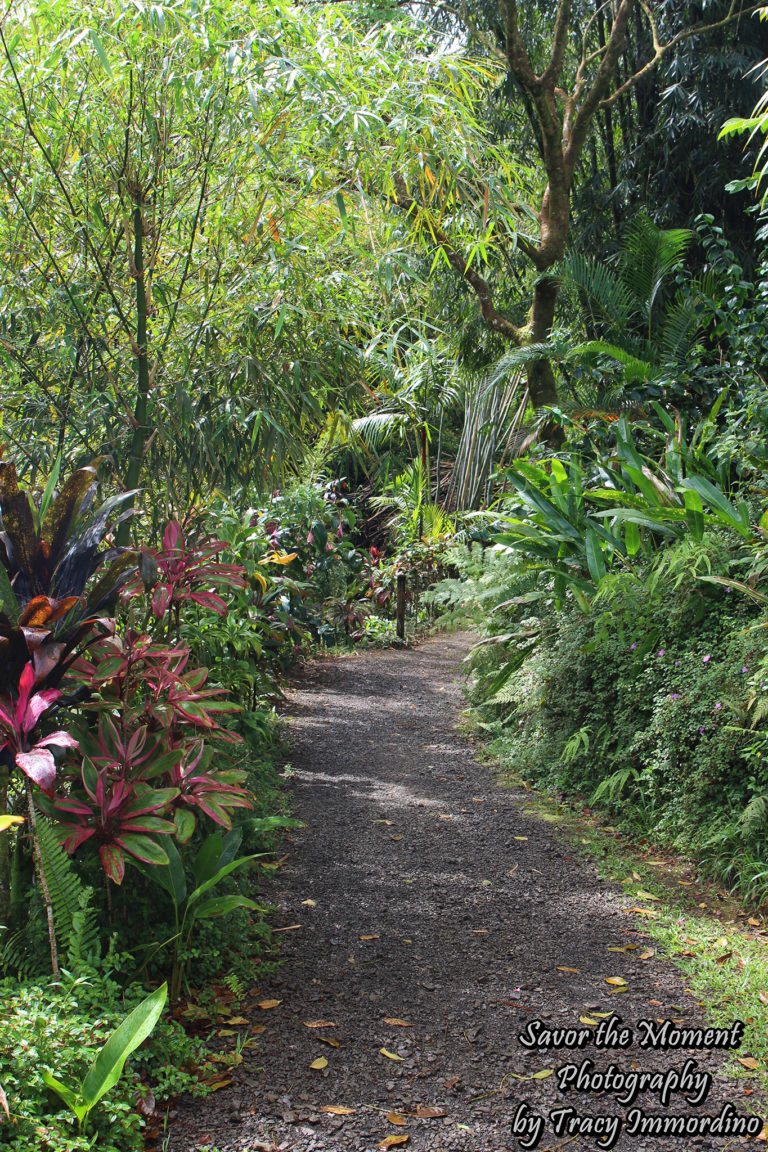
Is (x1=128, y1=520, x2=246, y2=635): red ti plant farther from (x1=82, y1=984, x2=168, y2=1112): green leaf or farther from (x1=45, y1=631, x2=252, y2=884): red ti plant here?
(x1=82, y1=984, x2=168, y2=1112): green leaf

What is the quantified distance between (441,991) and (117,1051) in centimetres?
91

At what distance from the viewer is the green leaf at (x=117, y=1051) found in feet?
4.91

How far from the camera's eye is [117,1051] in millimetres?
1542

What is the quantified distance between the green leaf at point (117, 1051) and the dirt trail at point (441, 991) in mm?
213

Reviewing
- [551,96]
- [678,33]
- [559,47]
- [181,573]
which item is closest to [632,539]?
[181,573]

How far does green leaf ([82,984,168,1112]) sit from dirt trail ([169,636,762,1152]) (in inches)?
8.4

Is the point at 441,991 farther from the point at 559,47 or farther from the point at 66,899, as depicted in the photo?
the point at 559,47

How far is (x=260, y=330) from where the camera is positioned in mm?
3002

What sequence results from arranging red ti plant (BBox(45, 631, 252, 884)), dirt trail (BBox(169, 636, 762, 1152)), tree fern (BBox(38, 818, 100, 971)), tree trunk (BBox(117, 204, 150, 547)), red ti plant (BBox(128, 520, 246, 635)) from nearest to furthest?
dirt trail (BBox(169, 636, 762, 1152)) → tree fern (BBox(38, 818, 100, 971)) → red ti plant (BBox(45, 631, 252, 884)) → red ti plant (BBox(128, 520, 246, 635)) → tree trunk (BBox(117, 204, 150, 547))

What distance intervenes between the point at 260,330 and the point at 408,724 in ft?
9.56

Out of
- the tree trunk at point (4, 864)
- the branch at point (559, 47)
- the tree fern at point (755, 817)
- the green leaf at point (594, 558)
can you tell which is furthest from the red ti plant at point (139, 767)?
the branch at point (559, 47)

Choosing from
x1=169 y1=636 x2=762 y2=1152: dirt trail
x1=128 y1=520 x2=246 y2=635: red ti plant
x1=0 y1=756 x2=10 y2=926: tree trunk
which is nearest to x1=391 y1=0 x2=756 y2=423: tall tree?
x1=128 y1=520 x2=246 y2=635: red ti plant

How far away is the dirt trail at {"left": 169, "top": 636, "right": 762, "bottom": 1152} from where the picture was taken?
166 centimetres

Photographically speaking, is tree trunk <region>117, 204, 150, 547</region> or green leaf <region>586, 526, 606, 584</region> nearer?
tree trunk <region>117, 204, 150, 547</region>
